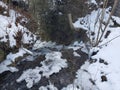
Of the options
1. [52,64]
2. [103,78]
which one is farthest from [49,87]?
[103,78]

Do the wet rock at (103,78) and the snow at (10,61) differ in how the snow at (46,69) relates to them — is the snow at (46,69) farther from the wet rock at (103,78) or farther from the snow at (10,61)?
the wet rock at (103,78)

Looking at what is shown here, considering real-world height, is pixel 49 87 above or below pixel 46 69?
below

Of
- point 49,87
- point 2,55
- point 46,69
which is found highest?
point 2,55

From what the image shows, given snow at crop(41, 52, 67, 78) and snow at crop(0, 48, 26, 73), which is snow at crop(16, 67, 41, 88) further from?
snow at crop(0, 48, 26, 73)

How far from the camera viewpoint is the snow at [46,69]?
5.98 metres

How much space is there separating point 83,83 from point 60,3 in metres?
3.12

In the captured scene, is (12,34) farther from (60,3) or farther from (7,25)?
(60,3)

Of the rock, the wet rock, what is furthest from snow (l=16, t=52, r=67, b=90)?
the wet rock

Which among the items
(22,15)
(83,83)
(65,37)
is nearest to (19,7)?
(22,15)

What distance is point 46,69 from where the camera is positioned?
6227 mm

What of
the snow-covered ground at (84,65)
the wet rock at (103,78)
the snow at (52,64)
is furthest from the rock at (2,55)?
the wet rock at (103,78)

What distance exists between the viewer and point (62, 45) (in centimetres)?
709

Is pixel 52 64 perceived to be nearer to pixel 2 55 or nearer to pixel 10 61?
pixel 10 61

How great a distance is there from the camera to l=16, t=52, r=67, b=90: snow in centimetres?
598
